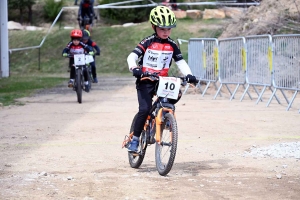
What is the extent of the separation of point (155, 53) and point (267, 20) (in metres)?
12.5

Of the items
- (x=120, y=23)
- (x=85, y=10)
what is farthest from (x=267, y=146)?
(x=120, y=23)

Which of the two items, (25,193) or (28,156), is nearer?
(25,193)

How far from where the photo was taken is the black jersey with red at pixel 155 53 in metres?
8.59

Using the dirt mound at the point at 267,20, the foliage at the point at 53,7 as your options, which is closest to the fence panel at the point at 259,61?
the dirt mound at the point at 267,20

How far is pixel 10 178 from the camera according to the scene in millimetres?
7938

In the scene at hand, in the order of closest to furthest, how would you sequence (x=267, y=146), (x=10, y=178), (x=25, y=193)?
(x=25, y=193)
(x=10, y=178)
(x=267, y=146)

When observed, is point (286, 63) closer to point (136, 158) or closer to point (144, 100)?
point (136, 158)

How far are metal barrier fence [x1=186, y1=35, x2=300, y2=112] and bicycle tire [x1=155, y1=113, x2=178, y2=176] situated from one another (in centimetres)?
682

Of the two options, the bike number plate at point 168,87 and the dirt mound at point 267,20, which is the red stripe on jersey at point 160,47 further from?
the dirt mound at point 267,20

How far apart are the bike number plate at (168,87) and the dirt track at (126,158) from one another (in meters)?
0.87

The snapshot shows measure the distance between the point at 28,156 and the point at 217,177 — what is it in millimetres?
2737

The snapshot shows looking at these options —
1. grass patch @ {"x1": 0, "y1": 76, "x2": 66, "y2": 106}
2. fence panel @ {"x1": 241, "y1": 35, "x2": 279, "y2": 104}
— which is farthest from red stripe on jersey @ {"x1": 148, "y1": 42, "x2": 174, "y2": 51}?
grass patch @ {"x1": 0, "y1": 76, "x2": 66, "y2": 106}

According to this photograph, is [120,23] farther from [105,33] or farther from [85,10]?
[85,10]

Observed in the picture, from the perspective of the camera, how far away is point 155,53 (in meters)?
8.59
